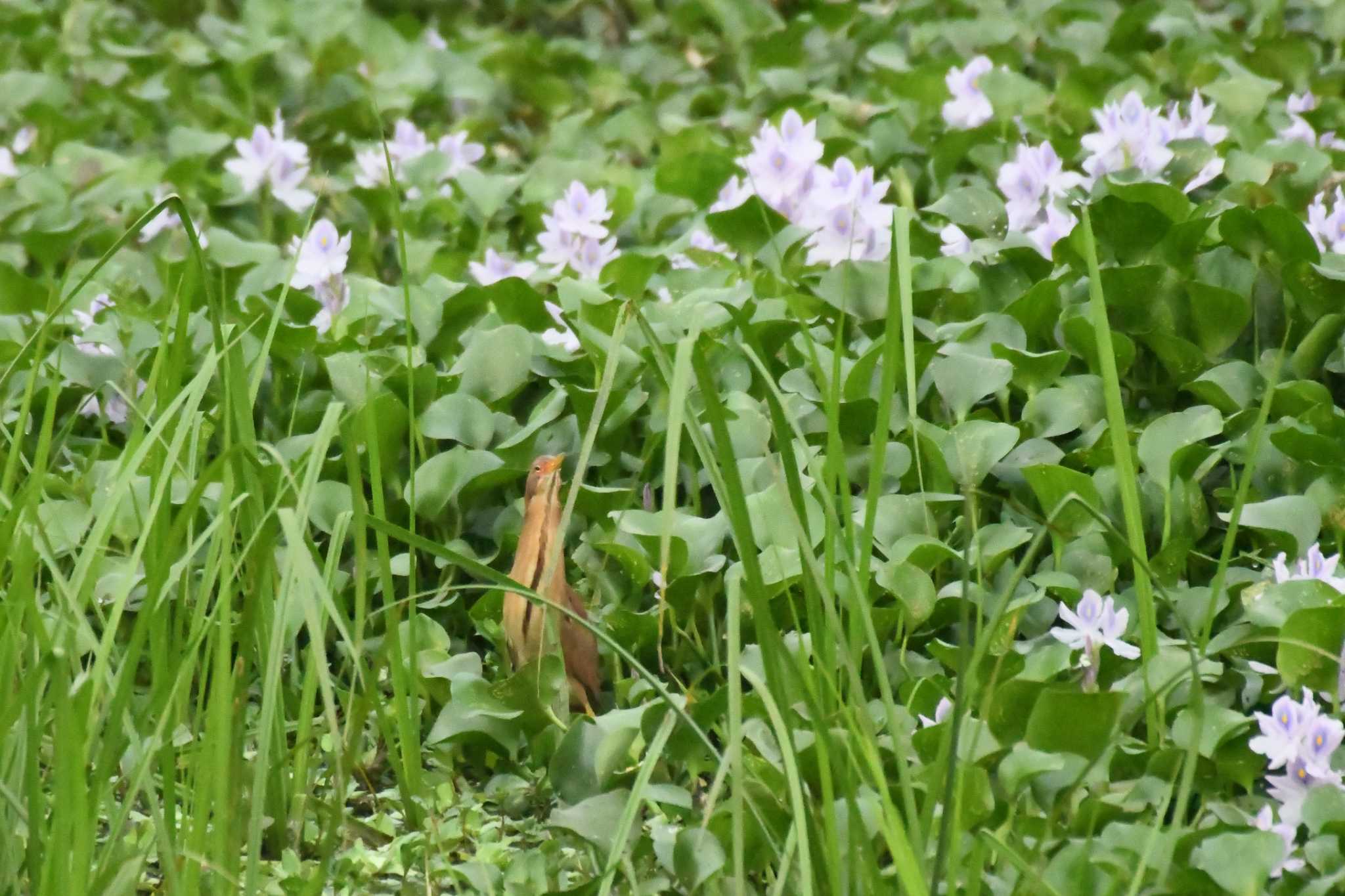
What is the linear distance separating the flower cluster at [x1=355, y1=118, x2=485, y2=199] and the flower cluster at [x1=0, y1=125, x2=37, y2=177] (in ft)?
2.38

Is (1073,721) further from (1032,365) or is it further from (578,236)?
(578,236)

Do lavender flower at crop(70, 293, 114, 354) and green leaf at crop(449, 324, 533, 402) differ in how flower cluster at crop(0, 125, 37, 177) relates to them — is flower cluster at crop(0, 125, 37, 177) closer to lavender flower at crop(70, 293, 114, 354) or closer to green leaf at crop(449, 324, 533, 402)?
lavender flower at crop(70, 293, 114, 354)

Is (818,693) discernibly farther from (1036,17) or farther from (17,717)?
Result: (1036,17)

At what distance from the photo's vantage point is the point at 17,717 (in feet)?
5.25

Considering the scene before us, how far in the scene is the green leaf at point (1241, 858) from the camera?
1.46 metres

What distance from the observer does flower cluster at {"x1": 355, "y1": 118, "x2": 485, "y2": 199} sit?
3387 millimetres

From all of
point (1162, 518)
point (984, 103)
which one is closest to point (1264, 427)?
point (1162, 518)

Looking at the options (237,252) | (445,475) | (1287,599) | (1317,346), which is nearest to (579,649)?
(445,475)

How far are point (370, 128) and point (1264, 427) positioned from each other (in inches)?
95.2

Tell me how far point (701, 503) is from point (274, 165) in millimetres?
1408

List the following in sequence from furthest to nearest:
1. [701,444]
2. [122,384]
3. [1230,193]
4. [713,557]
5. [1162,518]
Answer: [1230,193], [122,384], [1162,518], [713,557], [701,444]

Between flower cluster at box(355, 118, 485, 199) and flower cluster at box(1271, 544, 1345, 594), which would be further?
flower cluster at box(355, 118, 485, 199)

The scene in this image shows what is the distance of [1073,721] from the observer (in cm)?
163

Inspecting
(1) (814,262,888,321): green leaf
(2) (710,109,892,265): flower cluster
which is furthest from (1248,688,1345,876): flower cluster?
(2) (710,109,892,265): flower cluster
